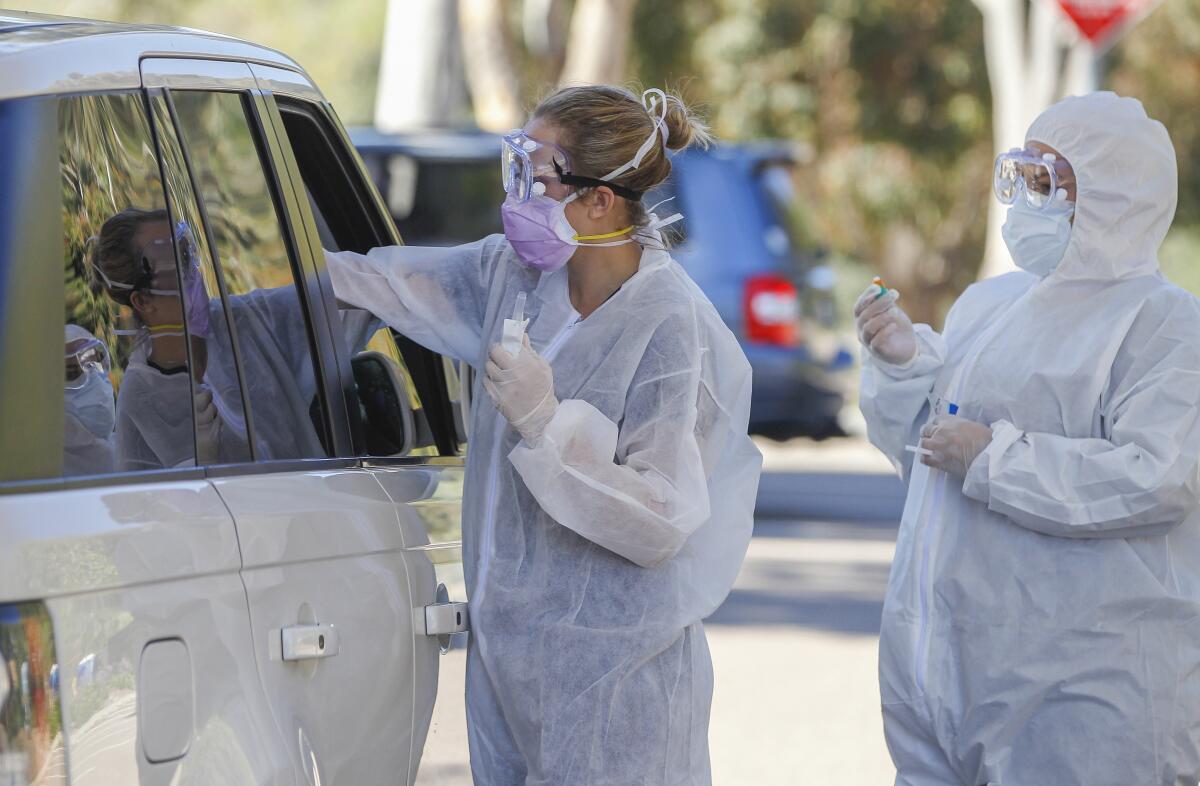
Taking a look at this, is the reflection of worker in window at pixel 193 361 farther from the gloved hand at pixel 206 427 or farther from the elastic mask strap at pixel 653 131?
the elastic mask strap at pixel 653 131

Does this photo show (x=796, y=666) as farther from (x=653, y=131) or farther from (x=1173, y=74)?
(x=1173, y=74)

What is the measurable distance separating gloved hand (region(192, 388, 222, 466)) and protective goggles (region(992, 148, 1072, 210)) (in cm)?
198

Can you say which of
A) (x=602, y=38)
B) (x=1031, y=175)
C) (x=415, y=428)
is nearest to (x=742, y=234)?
(x=602, y=38)

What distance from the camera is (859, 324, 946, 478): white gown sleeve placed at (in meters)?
4.04

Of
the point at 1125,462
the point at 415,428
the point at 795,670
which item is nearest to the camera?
the point at 415,428

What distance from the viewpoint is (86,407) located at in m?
2.30

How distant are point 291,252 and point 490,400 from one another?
1.40 feet

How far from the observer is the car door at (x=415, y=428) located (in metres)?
2.99

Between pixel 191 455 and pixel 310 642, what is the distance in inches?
12.8

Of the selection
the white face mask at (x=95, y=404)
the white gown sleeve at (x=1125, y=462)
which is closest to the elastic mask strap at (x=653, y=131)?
the white gown sleeve at (x=1125, y=462)

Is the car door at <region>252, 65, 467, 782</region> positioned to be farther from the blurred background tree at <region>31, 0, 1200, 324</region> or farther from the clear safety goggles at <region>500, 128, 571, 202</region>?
the blurred background tree at <region>31, 0, 1200, 324</region>

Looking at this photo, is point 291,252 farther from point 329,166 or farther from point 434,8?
point 434,8

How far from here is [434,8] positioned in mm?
14234

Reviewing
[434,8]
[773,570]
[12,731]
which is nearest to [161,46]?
[12,731]
